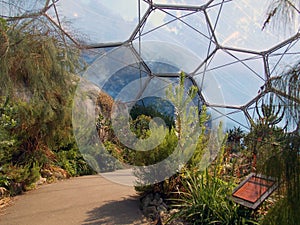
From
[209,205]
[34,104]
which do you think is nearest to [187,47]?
[34,104]

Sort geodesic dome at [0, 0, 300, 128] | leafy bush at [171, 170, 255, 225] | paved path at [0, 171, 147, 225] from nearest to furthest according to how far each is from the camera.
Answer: leafy bush at [171, 170, 255, 225]
paved path at [0, 171, 147, 225]
geodesic dome at [0, 0, 300, 128]

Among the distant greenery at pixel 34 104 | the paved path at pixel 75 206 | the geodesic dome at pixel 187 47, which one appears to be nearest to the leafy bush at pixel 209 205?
the paved path at pixel 75 206

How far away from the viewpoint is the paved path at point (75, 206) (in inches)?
158

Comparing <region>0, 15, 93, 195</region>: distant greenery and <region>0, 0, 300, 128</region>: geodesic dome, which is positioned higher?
<region>0, 0, 300, 128</region>: geodesic dome

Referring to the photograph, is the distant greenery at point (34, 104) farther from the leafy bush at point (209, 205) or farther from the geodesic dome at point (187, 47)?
the leafy bush at point (209, 205)

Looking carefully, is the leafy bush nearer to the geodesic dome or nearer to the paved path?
the paved path

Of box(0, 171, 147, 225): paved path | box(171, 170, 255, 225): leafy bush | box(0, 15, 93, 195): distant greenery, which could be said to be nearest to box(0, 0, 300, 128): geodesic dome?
box(0, 15, 93, 195): distant greenery

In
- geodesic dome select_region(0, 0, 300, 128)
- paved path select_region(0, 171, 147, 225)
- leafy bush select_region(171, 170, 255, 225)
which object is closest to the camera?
leafy bush select_region(171, 170, 255, 225)

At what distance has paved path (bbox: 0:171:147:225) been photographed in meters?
4.01

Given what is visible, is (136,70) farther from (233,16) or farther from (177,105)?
(177,105)

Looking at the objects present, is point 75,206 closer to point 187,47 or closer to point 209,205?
point 209,205

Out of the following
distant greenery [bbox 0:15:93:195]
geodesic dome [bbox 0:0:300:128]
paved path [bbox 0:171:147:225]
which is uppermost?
geodesic dome [bbox 0:0:300:128]

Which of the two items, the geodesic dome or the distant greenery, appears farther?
the geodesic dome

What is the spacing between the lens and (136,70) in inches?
452
